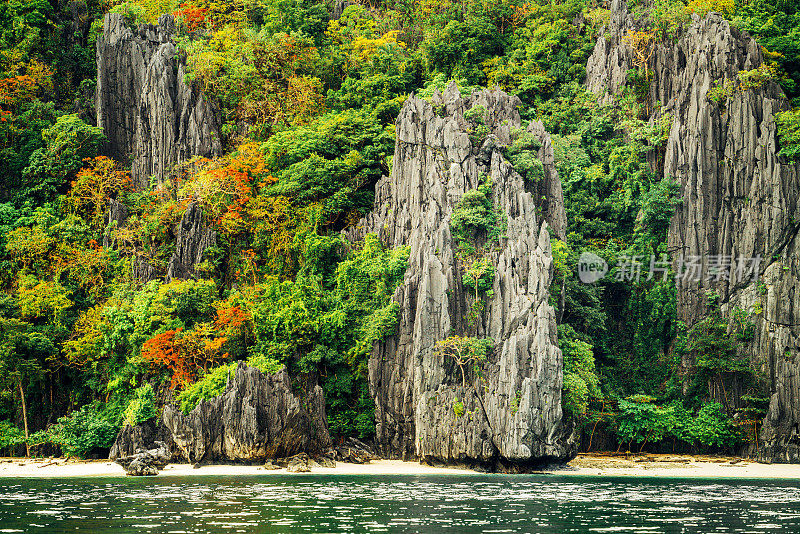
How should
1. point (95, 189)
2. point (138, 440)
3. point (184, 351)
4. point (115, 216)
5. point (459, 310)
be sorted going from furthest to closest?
point (95, 189)
point (115, 216)
point (184, 351)
point (459, 310)
point (138, 440)

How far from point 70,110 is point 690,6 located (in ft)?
111

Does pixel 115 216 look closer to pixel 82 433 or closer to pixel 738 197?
pixel 82 433

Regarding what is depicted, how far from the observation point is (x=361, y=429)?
Answer: 3606cm

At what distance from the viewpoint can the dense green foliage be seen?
35562 mm

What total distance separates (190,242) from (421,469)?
15.6m

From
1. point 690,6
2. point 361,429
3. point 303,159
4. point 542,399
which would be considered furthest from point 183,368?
point 690,6

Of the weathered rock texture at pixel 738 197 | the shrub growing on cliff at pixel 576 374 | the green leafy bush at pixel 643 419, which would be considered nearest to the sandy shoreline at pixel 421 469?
the green leafy bush at pixel 643 419

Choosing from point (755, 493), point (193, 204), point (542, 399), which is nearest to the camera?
point (755, 493)

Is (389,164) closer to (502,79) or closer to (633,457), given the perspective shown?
(502,79)

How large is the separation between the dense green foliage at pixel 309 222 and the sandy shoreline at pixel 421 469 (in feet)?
5.18

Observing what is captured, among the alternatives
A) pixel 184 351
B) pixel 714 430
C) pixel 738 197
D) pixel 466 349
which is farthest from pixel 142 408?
pixel 738 197

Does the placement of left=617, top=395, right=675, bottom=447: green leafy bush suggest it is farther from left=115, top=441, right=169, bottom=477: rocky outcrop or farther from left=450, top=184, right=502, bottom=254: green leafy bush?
left=115, top=441, right=169, bottom=477: rocky outcrop

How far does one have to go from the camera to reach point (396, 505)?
840 inches

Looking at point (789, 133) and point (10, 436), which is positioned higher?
point (789, 133)
